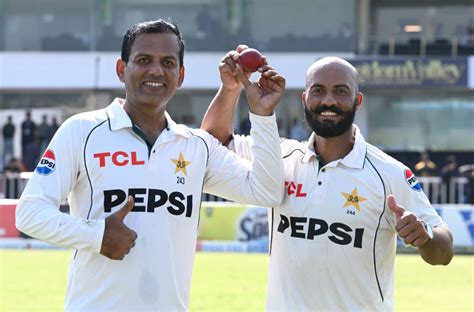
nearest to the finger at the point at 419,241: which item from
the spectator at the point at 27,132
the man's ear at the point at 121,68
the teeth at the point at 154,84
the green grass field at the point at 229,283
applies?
the teeth at the point at 154,84

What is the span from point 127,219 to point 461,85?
28331mm

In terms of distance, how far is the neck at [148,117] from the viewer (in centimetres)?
517

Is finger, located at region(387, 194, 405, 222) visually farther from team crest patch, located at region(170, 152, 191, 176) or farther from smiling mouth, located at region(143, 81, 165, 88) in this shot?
smiling mouth, located at region(143, 81, 165, 88)

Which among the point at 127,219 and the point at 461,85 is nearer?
the point at 127,219

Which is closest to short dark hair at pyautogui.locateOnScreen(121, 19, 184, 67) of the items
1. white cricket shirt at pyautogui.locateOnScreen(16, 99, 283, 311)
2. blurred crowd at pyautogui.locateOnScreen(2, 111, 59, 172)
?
white cricket shirt at pyautogui.locateOnScreen(16, 99, 283, 311)

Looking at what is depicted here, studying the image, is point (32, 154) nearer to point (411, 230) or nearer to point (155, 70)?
point (155, 70)

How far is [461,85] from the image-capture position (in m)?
32.1

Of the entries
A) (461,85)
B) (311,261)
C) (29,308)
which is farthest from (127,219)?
(461,85)

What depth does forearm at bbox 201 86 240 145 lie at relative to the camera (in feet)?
19.0

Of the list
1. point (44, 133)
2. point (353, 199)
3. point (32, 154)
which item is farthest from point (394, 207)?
point (44, 133)

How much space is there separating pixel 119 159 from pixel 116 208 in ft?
0.79

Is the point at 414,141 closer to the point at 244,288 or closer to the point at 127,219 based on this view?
the point at 244,288

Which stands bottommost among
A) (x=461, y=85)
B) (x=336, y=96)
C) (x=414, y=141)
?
(x=414, y=141)

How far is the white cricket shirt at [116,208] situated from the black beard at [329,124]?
744 mm
